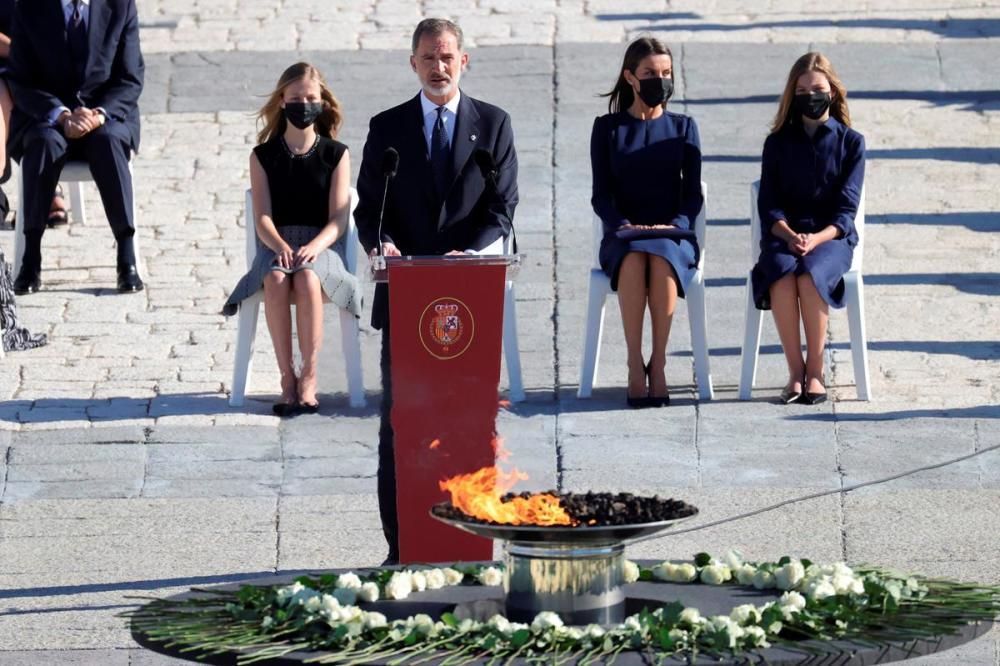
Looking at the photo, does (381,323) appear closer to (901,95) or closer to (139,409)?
(139,409)

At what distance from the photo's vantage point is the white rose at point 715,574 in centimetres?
474

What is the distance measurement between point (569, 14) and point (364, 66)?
2.10m

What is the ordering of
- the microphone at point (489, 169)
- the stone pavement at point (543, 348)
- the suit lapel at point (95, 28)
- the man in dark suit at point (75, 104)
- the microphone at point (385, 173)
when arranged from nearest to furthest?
the microphone at point (385, 173)
the microphone at point (489, 169)
the stone pavement at point (543, 348)
the man in dark suit at point (75, 104)
the suit lapel at point (95, 28)

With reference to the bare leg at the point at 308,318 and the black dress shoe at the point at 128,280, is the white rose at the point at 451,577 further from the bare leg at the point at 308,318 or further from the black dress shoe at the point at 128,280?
the black dress shoe at the point at 128,280

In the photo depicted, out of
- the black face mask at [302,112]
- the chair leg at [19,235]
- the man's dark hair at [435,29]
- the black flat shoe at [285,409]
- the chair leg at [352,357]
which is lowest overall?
the black flat shoe at [285,409]

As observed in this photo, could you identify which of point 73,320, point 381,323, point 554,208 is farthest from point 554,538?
point 554,208

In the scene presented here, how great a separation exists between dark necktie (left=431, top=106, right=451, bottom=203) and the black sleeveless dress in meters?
2.46

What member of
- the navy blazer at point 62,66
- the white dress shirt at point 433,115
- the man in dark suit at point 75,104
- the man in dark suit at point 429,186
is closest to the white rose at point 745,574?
the man in dark suit at point 429,186

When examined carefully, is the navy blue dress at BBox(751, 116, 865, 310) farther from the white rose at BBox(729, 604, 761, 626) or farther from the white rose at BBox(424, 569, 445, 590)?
the white rose at BBox(729, 604, 761, 626)

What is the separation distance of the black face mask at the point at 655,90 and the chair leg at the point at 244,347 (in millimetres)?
2078

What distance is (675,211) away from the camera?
9430 mm

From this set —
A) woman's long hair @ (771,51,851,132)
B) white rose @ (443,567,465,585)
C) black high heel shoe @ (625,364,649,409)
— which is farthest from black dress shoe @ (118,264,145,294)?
white rose @ (443,567,465,585)

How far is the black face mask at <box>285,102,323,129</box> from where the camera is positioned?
30.8 feet

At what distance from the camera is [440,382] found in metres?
6.44
